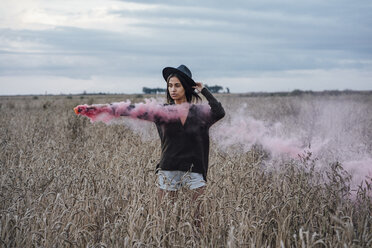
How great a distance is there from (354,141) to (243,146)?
105 inches

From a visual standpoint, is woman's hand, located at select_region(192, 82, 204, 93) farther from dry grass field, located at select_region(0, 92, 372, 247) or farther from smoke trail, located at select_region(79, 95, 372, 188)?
dry grass field, located at select_region(0, 92, 372, 247)

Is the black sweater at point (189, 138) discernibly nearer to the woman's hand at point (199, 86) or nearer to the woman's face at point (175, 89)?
the woman's hand at point (199, 86)

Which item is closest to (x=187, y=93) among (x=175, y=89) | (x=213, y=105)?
(x=175, y=89)

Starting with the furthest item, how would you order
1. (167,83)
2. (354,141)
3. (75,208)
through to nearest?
1. (354,141)
2. (167,83)
3. (75,208)

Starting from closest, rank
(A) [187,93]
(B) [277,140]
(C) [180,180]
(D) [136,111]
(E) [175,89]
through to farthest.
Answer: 1. (D) [136,111]
2. (C) [180,180]
3. (E) [175,89]
4. (A) [187,93]
5. (B) [277,140]

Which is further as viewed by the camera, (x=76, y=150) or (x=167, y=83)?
(x=76, y=150)

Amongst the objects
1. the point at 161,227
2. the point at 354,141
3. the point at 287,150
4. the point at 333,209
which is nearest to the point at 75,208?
the point at 161,227

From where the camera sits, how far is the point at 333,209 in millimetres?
3512

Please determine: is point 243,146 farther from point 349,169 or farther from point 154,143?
point 349,169

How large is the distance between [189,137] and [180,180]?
15.7 inches

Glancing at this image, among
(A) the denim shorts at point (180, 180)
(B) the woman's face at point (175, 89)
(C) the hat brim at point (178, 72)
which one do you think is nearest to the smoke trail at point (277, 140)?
(B) the woman's face at point (175, 89)

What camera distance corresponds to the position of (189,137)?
3.39 m

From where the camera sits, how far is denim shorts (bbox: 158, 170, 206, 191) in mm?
3314

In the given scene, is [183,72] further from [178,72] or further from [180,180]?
[180,180]
